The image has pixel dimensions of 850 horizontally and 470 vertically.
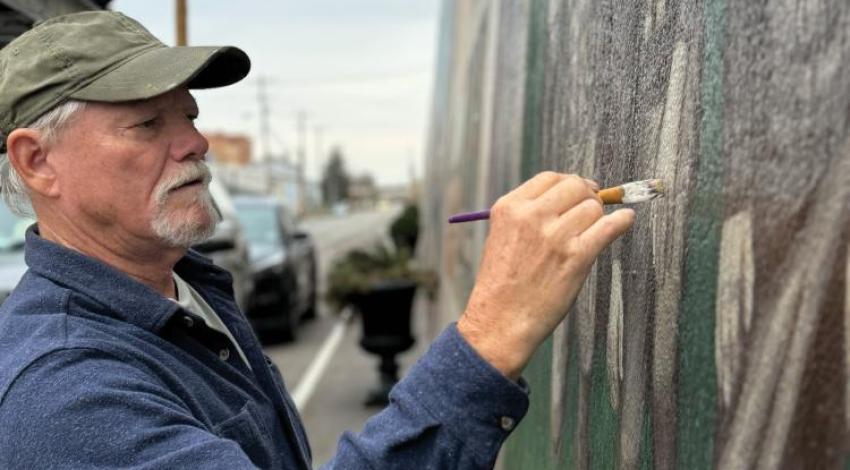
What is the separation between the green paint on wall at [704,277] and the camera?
1151 mm

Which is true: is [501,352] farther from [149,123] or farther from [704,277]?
[149,123]

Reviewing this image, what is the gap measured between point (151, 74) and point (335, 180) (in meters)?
106

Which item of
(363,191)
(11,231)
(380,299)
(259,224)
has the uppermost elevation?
(11,231)

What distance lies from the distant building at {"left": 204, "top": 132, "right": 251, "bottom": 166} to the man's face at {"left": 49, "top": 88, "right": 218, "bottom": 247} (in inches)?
3651

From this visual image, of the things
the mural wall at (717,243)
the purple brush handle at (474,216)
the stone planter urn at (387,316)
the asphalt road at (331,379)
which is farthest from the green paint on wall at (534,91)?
the stone planter urn at (387,316)

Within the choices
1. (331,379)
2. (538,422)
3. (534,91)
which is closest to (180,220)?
(538,422)

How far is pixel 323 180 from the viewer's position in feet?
356

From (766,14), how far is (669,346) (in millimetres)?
501

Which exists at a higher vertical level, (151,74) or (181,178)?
(151,74)

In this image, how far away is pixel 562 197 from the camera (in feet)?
4.17

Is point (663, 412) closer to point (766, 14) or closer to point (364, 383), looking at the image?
point (766, 14)

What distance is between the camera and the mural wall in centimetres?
91

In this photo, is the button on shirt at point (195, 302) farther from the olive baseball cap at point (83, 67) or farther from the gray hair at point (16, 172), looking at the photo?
the olive baseball cap at point (83, 67)

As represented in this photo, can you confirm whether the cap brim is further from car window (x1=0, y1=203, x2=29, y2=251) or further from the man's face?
car window (x1=0, y1=203, x2=29, y2=251)
